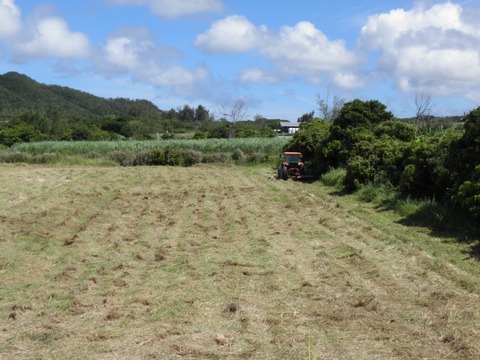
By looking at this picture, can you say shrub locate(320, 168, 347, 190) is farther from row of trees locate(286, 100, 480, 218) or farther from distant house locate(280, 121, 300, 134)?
distant house locate(280, 121, 300, 134)

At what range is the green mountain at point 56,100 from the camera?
120 metres

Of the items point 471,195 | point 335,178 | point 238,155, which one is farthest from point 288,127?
point 471,195

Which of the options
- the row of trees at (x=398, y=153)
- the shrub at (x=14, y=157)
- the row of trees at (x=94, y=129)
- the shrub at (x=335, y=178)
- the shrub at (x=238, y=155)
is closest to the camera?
the row of trees at (x=398, y=153)

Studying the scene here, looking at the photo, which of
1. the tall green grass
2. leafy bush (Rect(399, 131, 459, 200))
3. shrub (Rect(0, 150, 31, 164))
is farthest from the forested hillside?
leafy bush (Rect(399, 131, 459, 200))

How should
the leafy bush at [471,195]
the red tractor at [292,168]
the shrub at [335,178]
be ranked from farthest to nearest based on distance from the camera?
the red tractor at [292,168]
the shrub at [335,178]
the leafy bush at [471,195]

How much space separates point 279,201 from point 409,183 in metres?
4.30

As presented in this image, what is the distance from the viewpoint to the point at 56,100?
13625cm

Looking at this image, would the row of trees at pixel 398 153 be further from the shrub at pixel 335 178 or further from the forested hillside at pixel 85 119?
the forested hillside at pixel 85 119

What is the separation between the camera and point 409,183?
14.8 meters

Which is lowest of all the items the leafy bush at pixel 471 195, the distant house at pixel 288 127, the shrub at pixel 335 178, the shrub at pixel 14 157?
the shrub at pixel 14 157

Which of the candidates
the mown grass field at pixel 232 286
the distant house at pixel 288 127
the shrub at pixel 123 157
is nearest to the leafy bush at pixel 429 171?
the mown grass field at pixel 232 286

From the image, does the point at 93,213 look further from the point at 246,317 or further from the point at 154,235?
the point at 246,317

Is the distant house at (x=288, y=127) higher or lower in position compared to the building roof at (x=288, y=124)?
lower

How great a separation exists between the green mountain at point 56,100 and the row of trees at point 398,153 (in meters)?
92.1
